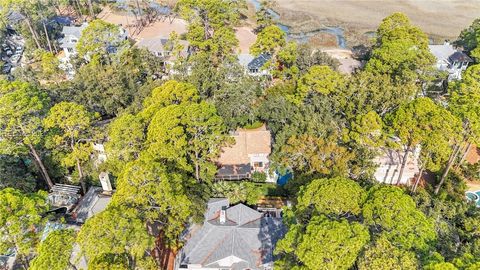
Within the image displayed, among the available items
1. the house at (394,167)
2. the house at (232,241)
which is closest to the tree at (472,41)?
the house at (394,167)

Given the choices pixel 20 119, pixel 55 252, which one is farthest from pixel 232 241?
pixel 20 119

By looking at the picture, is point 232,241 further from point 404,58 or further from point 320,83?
point 404,58

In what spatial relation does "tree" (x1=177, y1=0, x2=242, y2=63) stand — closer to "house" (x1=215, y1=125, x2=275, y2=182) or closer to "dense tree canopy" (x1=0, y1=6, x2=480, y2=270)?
"dense tree canopy" (x1=0, y1=6, x2=480, y2=270)

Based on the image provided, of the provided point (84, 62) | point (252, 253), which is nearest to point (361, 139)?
point (252, 253)

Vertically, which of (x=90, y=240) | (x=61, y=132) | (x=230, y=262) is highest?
(x=90, y=240)

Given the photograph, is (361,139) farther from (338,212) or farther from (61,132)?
(61,132)

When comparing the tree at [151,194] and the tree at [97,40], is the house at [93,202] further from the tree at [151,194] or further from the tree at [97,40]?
the tree at [97,40]
